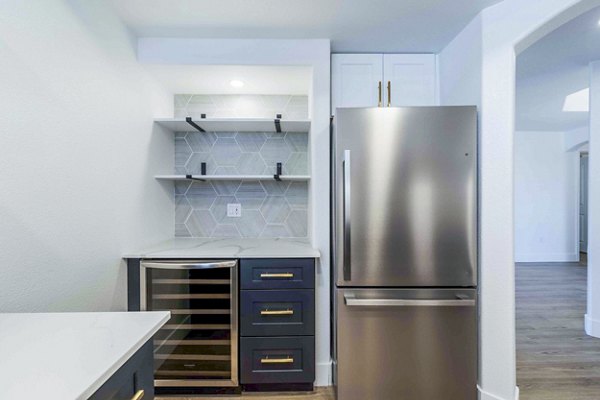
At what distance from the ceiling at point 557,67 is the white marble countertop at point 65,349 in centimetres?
303

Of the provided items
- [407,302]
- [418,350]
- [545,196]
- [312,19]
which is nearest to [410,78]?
[312,19]

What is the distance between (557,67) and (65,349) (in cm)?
395

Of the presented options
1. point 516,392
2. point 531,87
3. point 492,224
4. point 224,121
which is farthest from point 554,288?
point 224,121

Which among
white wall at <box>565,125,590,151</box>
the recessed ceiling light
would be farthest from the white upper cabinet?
white wall at <box>565,125,590,151</box>

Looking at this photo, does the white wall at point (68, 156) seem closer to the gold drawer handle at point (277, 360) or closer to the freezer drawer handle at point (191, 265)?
the freezer drawer handle at point (191, 265)

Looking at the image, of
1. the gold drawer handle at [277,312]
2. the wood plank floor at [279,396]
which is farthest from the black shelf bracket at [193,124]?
the wood plank floor at [279,396]

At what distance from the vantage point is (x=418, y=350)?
1583 millimetres

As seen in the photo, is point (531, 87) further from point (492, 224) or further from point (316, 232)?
point (316, 232)

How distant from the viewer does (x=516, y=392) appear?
1608 mm

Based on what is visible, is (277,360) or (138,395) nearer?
(138,395)

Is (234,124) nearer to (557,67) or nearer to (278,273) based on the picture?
(278,273)

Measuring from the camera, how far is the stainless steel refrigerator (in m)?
1.57

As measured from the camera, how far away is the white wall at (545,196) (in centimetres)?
527

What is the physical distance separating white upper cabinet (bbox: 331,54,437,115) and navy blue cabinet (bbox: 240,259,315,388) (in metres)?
1.22
